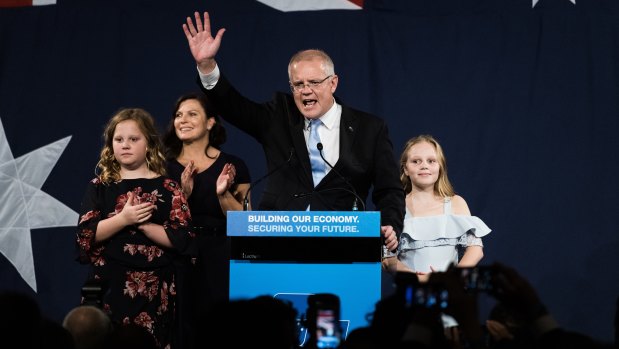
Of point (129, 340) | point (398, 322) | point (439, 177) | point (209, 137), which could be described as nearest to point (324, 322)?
point (398, 322)

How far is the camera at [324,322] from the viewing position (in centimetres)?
265

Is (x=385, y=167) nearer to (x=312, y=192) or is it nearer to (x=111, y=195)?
(x=312, y=192)

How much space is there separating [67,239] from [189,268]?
1887 millimetres

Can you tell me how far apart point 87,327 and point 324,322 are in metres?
0.86

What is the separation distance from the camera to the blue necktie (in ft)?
14.9

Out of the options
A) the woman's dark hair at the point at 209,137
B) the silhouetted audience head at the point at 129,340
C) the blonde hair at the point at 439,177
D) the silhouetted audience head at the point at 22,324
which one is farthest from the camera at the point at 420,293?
the woman's dark hair at the point at 209,137

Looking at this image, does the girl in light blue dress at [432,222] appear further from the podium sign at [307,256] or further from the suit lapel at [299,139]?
the podium sign at [307,256]

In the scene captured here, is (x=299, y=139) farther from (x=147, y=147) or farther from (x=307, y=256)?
(x=307, y=256)

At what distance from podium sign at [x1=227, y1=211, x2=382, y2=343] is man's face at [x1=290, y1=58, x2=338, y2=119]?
105cm

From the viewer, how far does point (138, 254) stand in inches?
168

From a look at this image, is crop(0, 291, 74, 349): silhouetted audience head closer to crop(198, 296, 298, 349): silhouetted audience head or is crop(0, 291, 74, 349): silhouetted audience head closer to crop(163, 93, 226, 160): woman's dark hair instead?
crop(198, 296, 298, 349): silhouetted audience head

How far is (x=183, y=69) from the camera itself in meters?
6.54

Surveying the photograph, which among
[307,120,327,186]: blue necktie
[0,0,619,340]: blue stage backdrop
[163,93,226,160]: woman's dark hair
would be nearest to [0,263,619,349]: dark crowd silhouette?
[307,120,327,186]: blue necktie

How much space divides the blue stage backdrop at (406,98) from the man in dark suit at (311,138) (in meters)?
1.61
